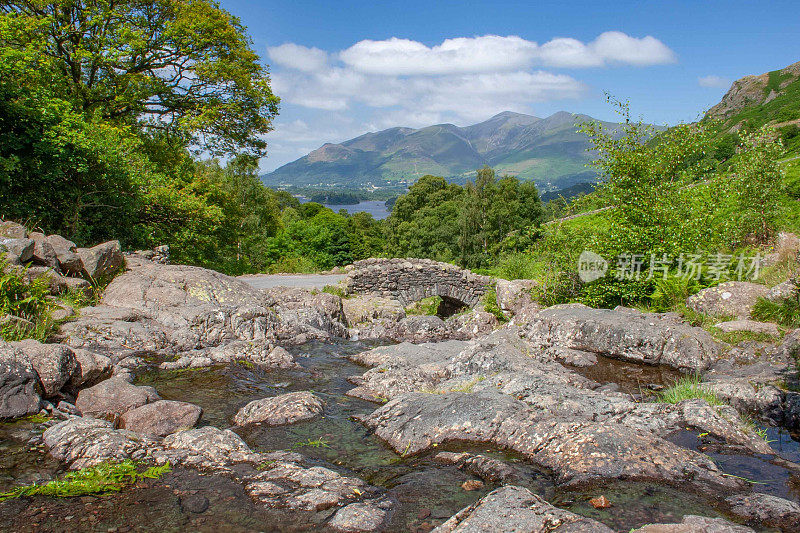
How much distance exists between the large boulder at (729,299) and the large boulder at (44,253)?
1823 centimetres

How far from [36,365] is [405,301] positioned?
1697 centimetres

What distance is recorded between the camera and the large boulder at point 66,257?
1325 cm

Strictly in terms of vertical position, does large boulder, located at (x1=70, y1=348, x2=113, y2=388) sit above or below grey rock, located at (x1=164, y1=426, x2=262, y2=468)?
above

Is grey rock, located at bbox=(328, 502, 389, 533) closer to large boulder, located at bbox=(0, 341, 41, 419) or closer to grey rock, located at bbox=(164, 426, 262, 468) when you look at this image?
grey rock, located at bbox=(164, 426, 262, 468)

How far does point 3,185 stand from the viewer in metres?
15.7

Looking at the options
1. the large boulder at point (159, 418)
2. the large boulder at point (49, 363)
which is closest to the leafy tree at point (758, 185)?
the large boulder at point (159, 418)

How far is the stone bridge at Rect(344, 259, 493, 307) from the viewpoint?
23016 mm

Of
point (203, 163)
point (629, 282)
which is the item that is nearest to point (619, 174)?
point (629, 282)

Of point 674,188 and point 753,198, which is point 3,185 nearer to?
point 674,188

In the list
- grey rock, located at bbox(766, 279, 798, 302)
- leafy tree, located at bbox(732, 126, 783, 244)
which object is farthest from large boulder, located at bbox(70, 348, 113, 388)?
leafy tree, located at bbox(732, 126, 783, 244)

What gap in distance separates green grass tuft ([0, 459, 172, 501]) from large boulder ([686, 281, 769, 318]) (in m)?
14.0

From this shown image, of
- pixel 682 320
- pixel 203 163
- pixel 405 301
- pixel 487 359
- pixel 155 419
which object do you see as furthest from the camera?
pixel 203 163

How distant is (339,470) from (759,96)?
526ft

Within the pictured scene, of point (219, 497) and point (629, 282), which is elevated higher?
point (629, 282)
